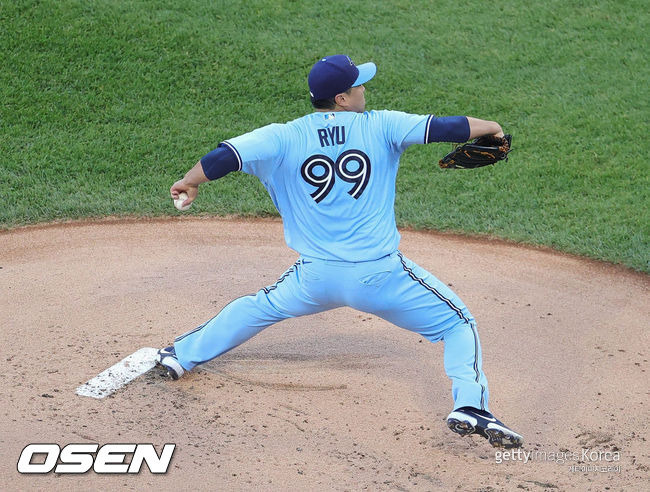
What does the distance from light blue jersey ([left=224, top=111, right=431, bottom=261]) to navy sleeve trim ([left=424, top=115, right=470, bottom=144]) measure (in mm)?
33

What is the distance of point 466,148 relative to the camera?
4.59m

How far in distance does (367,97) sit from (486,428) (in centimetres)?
624

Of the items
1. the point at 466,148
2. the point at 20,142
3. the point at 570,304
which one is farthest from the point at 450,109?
the point at 466,148

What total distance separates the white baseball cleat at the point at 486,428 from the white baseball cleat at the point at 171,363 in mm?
1728

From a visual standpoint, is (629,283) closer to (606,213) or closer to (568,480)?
(606,213)

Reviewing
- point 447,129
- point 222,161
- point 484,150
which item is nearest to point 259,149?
point 222,161

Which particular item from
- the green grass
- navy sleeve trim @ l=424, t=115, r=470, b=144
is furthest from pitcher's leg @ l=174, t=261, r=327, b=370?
the green grass

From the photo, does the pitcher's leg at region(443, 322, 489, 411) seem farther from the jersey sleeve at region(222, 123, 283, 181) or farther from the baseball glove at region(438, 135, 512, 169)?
the jersey sleeve at region(222, 123, 283, 181)

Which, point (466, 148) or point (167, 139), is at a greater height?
point (466, 148)

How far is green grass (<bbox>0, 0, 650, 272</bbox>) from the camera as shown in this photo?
820 centimetres

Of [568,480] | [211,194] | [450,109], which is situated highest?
[450,109]

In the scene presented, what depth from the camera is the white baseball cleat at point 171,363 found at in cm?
518

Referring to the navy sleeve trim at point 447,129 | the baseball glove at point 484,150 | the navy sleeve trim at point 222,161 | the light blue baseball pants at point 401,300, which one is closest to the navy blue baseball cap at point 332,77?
the navy sleeve trim at point 447,129

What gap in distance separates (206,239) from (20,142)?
9.11ft
